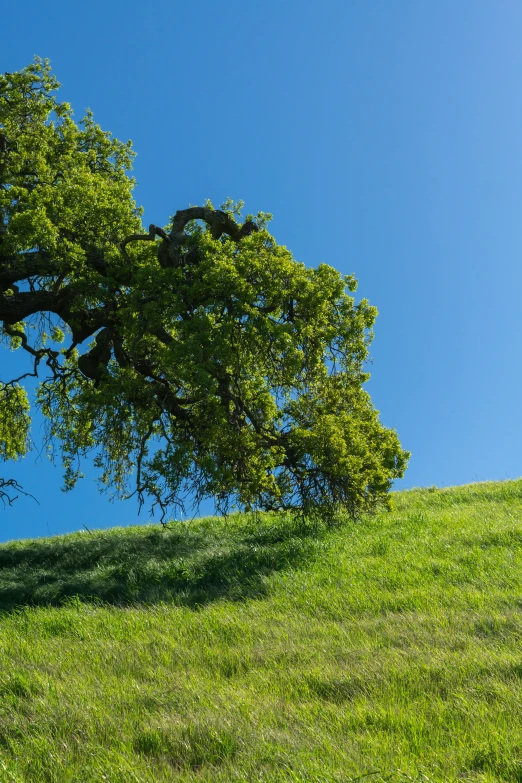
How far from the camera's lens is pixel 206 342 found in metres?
15.5

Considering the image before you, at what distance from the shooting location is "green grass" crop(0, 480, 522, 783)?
6.42 m

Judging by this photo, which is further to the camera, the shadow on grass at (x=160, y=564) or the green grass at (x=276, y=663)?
the shadow on grass at (x=160, y=564)

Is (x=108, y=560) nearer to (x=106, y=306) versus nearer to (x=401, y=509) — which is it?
(x=106, y=306)

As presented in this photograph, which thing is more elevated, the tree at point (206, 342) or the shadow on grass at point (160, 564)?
the tree at point (206, 342)

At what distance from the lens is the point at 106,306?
62.8 feet

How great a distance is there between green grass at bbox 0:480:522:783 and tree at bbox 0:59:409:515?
2063 mm

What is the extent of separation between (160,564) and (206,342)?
17.6ft

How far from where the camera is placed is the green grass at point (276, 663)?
6422mm

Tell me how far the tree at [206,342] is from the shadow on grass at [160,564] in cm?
142

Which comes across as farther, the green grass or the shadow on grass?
the shadow on grass

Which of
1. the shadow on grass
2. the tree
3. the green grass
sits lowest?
the green grass

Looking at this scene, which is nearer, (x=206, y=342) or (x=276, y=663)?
(x=276, y=663)

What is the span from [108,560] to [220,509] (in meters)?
3.46

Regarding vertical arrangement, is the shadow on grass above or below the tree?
below
